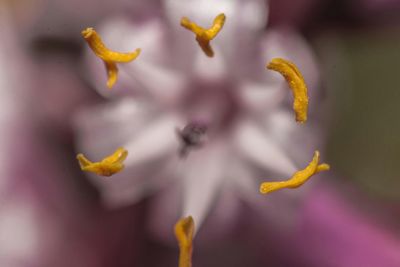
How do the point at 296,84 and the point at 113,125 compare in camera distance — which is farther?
the point at 113,125

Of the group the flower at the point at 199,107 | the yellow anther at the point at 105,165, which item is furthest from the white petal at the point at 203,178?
the yellow anther at the point at 105,165

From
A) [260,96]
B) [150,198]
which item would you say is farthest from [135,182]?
[260,96]

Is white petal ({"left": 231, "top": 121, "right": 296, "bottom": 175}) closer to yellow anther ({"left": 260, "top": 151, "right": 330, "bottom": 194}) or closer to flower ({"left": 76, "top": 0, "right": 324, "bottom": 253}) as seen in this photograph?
flower ({"left": 76, "top": 0, "right": 324, "bottom": 253})

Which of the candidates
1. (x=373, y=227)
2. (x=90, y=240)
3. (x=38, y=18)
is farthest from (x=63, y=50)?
(x=373, y=227)

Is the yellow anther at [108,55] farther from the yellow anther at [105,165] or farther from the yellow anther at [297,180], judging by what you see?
the yellow anther at [297,180]

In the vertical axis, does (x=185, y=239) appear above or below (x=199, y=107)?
below

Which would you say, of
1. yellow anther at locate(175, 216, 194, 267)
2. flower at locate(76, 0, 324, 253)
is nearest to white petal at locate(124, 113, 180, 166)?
flower at locate(76, 0, 324, 253)

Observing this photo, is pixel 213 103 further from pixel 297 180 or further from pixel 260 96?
pixel 297 180
